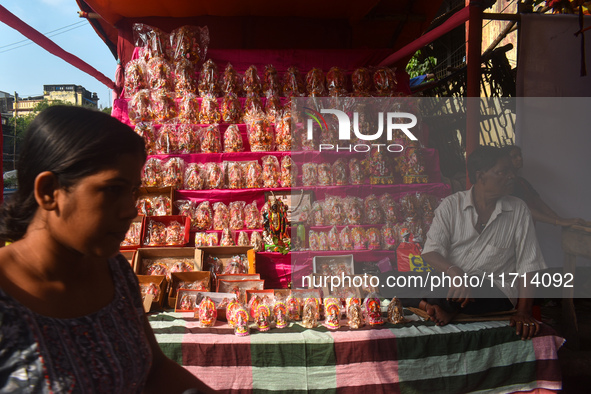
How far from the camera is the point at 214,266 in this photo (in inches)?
116

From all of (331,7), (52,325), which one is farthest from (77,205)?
(331,7)

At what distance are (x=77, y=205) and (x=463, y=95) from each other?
20.0ft

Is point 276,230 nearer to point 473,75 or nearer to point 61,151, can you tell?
point 473,75

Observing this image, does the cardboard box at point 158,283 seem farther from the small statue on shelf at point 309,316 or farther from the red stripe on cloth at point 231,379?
the small statue on shelf at point 309,316

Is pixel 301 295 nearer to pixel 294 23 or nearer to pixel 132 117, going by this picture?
pixel 132 117

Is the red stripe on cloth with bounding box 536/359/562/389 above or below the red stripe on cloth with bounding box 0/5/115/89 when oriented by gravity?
below

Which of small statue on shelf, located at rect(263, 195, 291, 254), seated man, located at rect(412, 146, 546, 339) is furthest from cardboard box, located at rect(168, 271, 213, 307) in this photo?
seated man, located at rect(412, 146, 546, 339)

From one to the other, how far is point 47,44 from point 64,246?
10.9 ft

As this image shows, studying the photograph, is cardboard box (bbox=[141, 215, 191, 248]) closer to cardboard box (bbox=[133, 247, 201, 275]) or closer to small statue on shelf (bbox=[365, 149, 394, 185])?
cardboard box (bbox=[133, 247, 201, 275])

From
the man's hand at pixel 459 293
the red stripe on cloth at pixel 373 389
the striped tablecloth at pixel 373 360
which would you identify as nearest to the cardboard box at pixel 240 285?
the striped tablecloth at pixel 373 360

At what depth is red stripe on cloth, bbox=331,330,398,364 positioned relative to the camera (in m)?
2.08

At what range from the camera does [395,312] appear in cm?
229

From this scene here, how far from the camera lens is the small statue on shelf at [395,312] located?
89.5 inches

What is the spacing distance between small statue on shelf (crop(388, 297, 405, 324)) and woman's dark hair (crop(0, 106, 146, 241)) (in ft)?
6.27
